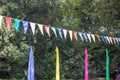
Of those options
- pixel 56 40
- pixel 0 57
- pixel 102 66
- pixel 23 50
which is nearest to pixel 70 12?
pixel 56 40

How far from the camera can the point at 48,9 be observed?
14.5 m

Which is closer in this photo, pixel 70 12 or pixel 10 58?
pixel 10 58

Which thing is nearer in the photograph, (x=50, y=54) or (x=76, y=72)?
(x=50, y=54)

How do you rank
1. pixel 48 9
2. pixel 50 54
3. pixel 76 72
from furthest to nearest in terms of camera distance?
pixel 76 72 < pixel 50 54 < pixel 48 9

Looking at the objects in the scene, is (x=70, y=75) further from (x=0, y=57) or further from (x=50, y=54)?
(x=0, y=57)

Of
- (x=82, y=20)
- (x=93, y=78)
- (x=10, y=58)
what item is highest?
(x=82, y=20)

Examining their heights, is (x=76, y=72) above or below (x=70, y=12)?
below

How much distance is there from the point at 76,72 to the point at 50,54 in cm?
190

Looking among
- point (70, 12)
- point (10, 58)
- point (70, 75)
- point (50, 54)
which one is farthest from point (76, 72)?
point (10, 58)

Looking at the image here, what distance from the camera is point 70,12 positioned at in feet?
55.7

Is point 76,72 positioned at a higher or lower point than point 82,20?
lower

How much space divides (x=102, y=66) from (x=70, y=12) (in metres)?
3.25

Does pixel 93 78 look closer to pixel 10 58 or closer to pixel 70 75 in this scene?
pixel 70 75

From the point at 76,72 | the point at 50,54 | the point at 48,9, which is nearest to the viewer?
the point at 48,9
